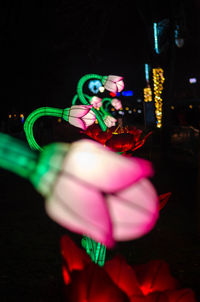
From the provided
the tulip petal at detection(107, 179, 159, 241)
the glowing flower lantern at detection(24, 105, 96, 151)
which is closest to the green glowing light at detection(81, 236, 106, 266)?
Answer: the glowing flower lantern at detection(24, 105, 96, 151)

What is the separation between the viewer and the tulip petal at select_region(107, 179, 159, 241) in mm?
1387

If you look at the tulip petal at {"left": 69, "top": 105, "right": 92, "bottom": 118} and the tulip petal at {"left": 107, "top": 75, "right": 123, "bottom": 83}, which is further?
the tulip petal at {"left": 107, "top": 75, "right": 123, "bottom": 83}

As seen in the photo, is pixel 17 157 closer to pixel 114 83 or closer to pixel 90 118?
pixel 90 118

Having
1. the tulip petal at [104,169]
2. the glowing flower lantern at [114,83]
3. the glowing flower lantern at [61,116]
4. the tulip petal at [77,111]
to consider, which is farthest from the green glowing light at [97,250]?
the glowing flower lantern at [114,83]

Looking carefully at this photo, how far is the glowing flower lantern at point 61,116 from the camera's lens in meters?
2.99

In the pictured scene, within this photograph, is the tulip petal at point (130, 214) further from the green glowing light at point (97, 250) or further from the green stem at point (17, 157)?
the green glowing light at point (97, 250)

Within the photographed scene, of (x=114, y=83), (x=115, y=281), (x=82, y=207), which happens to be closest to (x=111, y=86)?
(x=114, y=83)

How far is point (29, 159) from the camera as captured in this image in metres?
1.44

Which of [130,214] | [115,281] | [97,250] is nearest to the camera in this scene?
[130,214]

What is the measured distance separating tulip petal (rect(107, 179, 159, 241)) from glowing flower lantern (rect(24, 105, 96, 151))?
1548 mm

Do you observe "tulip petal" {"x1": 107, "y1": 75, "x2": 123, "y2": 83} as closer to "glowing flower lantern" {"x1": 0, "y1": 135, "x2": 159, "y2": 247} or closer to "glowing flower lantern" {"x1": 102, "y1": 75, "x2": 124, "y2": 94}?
"glowing flower lantern" {"x1": 102, "y1": 75, "x2": 124, "y2": 94}

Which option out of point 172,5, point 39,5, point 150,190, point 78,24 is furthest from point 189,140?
point 150,190

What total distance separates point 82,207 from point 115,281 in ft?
3.48

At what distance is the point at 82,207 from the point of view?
129 cm
